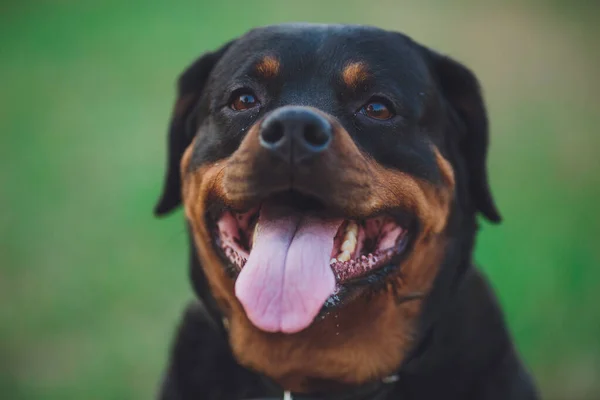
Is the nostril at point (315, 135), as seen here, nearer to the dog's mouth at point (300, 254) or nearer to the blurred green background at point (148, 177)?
the dog's mouth at point (300, 254)

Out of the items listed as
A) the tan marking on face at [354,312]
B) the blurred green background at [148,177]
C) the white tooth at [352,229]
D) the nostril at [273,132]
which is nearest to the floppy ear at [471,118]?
the tan marking on face at [354,312]

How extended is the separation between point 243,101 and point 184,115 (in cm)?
42

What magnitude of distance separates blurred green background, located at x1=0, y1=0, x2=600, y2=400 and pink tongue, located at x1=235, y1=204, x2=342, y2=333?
3.46 ft

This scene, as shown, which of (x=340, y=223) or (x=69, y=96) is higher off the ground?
(x=340, y=223)

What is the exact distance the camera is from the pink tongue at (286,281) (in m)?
2.15

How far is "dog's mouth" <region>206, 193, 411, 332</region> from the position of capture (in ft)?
7.06

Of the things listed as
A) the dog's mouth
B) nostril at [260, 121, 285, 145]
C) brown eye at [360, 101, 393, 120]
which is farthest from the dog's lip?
brown eye at [360, 101, 393, 120]

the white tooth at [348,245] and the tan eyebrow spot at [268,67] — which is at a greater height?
the tan eyebrow spot at [268,67]

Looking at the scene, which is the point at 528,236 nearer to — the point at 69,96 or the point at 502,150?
the point at 502,150

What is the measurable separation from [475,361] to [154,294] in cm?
245

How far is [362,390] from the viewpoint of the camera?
2477mm

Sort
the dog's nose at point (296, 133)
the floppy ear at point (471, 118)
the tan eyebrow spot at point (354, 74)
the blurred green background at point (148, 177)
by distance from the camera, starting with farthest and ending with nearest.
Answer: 1. the blurred green background at point (148, 177)
2. the floppy ear at point (471, 118)
3. the tan eyebrow spot at point (354, 74)
4. the dog's nose at point (296, 133)

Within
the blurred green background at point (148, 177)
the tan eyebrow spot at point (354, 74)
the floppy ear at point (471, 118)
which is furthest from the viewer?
the blurred green background at point (148, 177)

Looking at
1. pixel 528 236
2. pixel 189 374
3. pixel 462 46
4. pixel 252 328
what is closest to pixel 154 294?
pixel 189 374
